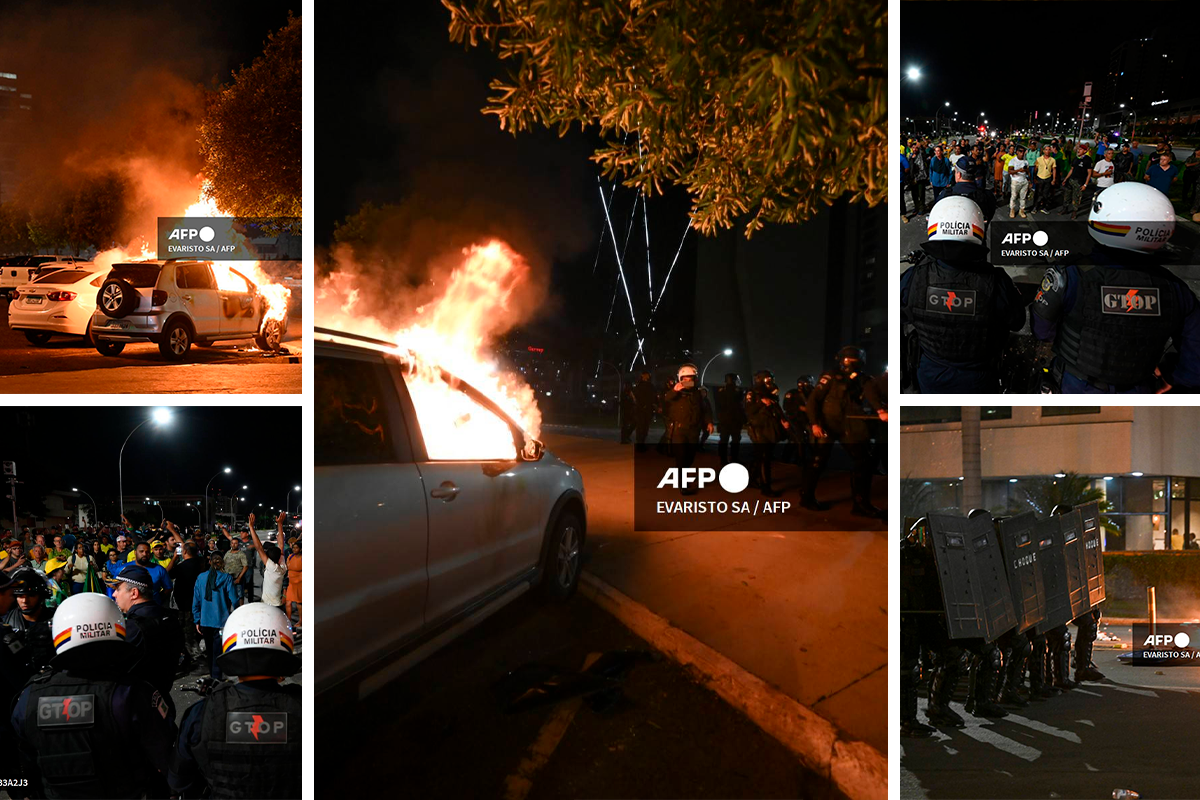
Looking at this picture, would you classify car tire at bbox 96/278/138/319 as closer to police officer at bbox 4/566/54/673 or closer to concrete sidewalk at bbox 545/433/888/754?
police officer at bbox 4/566/54/673

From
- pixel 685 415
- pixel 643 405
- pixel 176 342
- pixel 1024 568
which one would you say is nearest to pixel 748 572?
pixel 685 415

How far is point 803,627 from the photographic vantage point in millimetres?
2975

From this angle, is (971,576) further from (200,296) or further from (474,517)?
(200,296)

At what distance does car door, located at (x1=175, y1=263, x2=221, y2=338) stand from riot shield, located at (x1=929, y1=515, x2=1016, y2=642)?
2869 millimetres

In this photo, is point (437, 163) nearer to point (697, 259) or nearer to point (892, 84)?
point (697, 259)

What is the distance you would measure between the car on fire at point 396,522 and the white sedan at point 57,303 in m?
0.84

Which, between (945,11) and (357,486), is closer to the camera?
(357,486)

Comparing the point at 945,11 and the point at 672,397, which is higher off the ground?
the point at 945,11

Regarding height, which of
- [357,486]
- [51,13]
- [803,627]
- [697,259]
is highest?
[51,13]

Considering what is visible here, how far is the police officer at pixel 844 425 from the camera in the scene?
2947mm

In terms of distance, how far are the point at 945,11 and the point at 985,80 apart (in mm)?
300

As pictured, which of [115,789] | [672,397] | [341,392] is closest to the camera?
[115,789]

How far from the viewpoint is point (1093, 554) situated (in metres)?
3.05

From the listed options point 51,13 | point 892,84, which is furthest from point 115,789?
point 892,84
